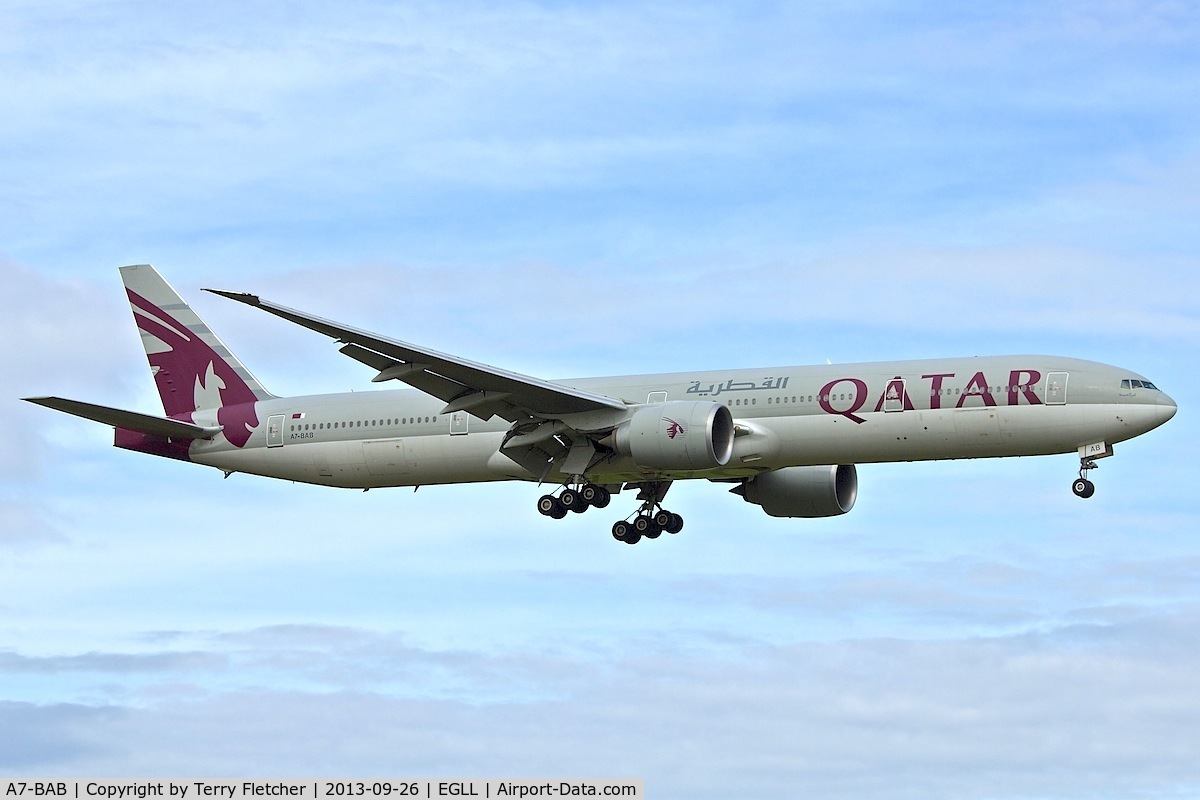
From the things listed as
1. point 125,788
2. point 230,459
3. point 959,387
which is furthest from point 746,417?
point 125,788

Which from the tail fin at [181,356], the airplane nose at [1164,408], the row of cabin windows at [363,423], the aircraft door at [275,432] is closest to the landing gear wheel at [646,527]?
the row of cabin windows at [363,423]

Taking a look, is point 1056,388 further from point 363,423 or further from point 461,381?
point 363,423

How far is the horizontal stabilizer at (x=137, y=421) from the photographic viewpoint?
5353 centimetres

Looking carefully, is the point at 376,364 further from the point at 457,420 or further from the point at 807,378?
the point at 807,378

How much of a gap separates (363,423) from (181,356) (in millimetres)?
8088

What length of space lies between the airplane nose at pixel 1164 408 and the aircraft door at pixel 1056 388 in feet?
7.51

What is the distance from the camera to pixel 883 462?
163ft

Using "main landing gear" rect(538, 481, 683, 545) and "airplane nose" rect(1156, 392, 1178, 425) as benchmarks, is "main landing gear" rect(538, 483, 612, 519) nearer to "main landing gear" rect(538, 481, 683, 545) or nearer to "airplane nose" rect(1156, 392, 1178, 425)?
"main landing gear" rect(538, 481, 683, 545)

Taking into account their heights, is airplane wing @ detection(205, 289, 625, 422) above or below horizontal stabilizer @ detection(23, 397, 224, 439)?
below

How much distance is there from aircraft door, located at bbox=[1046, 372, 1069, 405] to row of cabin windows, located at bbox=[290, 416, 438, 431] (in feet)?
54.3

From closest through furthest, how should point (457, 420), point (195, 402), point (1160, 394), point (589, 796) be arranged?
point (589, 796)
point (1160, 394)
point (457, 420)
point (195, 402)

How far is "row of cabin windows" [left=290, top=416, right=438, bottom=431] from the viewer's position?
54.0 metres

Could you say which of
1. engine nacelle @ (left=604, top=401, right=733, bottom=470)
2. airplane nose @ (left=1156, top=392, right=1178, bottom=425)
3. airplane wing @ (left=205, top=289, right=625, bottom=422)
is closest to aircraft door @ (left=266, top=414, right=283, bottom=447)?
airplane wing @ (left=205, top=289, right=625, bottom=422)

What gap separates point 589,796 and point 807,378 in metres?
19.4
